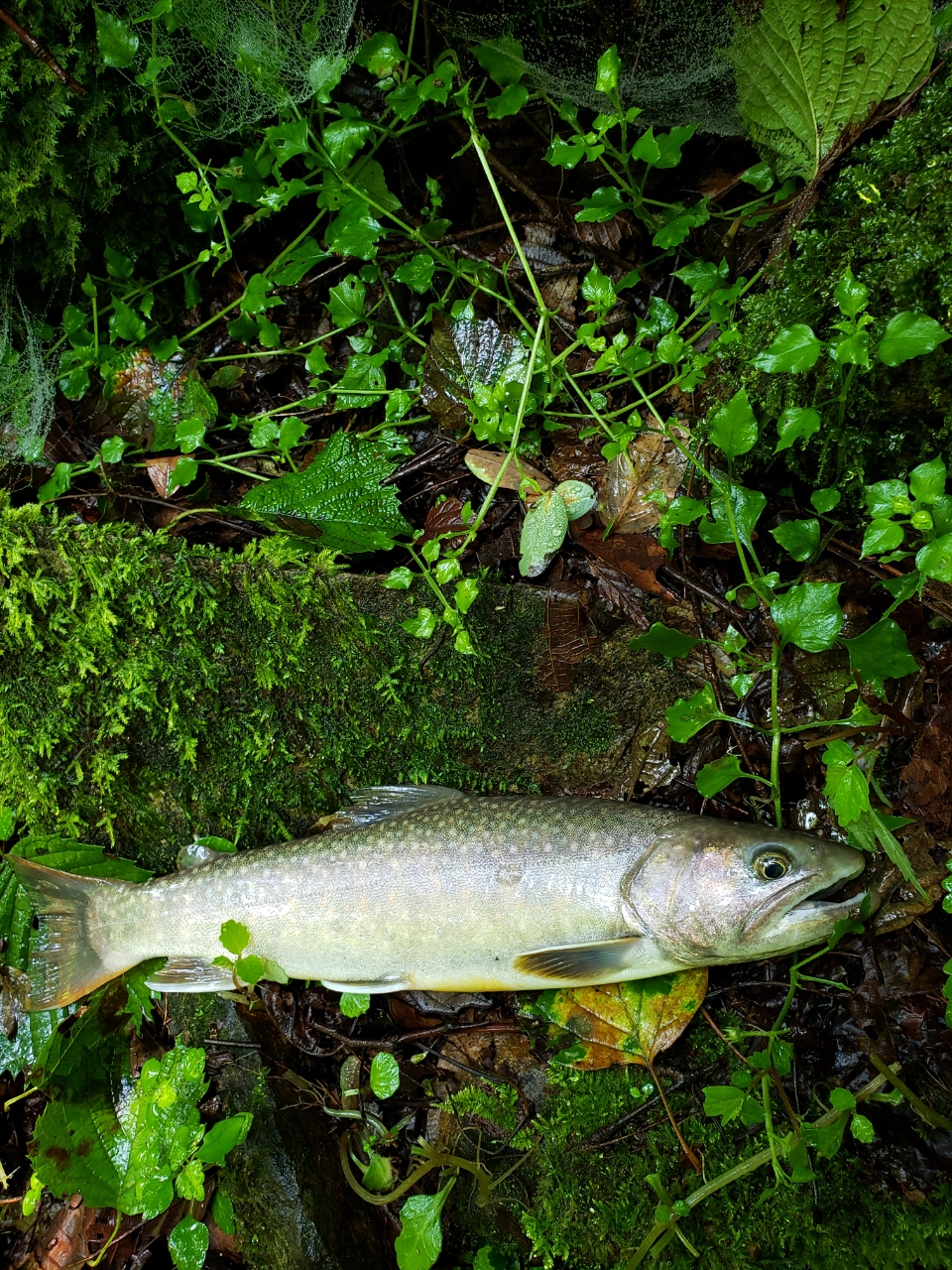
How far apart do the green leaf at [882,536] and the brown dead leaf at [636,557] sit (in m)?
0.81

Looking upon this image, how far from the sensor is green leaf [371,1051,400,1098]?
10.7 feet

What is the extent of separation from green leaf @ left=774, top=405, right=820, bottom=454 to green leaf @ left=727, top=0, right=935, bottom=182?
99 centimetres

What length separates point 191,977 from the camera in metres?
3.39

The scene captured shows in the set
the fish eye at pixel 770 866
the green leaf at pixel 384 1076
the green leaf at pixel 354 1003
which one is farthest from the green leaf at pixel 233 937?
the fish eye at pixel 770 866

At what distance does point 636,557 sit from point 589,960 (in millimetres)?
1541

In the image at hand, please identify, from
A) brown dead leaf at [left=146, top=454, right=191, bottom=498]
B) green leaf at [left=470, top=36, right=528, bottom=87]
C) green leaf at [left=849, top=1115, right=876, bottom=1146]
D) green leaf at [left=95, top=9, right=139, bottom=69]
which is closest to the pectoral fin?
green leaf at [left=849, top=1115, right=876, bottom=1146]

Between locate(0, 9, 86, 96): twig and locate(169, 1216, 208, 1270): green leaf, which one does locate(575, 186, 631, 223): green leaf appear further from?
locate(169, 1216, 208, 1270): green leaf

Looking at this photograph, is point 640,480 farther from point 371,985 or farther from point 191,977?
point 191,977

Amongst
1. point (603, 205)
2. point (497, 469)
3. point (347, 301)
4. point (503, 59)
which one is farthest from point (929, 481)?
point (347, 301)

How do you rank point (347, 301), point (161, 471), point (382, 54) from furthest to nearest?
point (161, 471)
point (347, 301)
point (382, 54)

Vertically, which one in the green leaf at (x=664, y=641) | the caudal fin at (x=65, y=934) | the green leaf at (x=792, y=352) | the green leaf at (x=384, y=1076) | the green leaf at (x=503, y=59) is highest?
the green leaf at (x=503, y=59)

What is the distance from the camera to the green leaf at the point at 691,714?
297cm

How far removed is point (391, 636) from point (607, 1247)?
8.06 feet

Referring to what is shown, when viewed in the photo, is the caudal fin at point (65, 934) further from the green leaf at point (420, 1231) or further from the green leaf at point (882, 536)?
the green leaf at point (882, 536)
